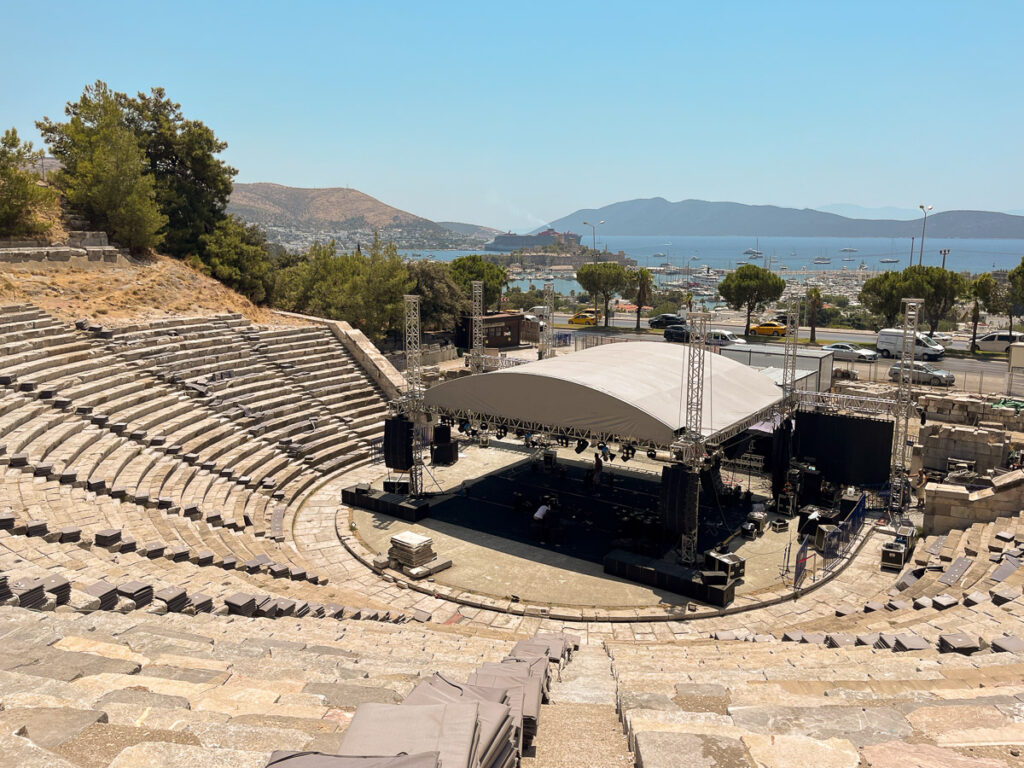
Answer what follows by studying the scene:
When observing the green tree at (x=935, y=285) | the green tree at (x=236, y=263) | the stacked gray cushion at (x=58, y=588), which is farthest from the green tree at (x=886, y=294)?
the stacked gray cushion at (x=58, y=588)

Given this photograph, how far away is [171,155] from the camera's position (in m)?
43.6

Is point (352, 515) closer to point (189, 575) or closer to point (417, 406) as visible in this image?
point (417, 406)

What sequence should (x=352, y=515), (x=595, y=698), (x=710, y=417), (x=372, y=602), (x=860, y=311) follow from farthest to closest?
1. (x=860, y=311)
2. (x=352, y=515)
3. (x=710, y=417)
4. (x=372, y=602)
5. (x=595, y=698)

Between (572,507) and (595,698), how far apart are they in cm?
1539

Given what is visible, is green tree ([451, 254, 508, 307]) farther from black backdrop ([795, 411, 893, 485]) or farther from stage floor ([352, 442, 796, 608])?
black backdrop ([795, 411, 893, 485])

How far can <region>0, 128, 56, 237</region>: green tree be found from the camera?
1320 inches

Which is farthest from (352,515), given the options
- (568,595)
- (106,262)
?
(106,262)

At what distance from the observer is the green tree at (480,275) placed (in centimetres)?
6234

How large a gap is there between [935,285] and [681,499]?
1608 inches

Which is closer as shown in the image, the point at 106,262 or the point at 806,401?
the point at 806,401

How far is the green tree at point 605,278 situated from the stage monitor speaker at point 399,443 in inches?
1691

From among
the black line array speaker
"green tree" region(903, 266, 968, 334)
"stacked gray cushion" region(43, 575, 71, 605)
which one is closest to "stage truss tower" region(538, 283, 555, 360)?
the black line array speaker

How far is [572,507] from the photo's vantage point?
2444cm

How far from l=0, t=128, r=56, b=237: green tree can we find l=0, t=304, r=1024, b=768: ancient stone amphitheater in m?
11.2
